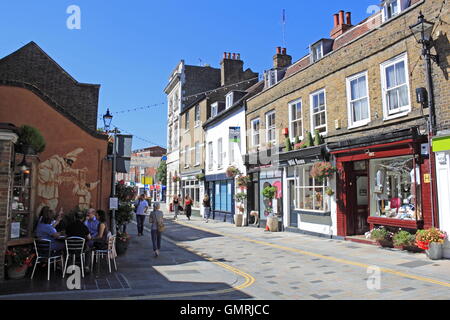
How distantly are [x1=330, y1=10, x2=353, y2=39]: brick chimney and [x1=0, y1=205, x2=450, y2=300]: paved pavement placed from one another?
1029 centimetres

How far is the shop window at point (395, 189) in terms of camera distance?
10891 millimetres

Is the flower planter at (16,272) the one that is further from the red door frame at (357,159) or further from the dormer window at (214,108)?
the dormer window at (214,108)

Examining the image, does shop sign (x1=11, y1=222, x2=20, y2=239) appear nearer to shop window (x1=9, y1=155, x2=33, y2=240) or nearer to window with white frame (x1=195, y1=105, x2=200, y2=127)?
shop window (x1=9, y1=155, x2=33, y2=240)

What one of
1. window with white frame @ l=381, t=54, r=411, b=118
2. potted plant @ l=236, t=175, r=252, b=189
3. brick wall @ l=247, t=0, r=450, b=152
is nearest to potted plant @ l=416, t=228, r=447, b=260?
brick wall @ l=247, t=0, r=450, b=152

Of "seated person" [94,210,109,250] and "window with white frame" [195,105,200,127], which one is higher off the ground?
"window with white frame" [195,105,200,127]

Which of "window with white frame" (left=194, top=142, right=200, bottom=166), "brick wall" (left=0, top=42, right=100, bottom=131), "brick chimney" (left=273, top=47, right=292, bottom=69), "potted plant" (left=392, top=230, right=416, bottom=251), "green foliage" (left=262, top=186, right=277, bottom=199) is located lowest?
"potted plant" (left=392, top=230, right=416, bottom=251)

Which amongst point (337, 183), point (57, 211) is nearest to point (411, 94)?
point (337, 183)

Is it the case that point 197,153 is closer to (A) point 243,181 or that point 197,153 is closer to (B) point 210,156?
(B) point 210,156

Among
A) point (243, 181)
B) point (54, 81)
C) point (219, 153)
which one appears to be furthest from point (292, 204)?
point (54, 81)

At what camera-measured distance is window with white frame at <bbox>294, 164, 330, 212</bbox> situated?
14894 mm

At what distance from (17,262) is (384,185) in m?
11.1

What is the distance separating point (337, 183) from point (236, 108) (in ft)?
34.6
